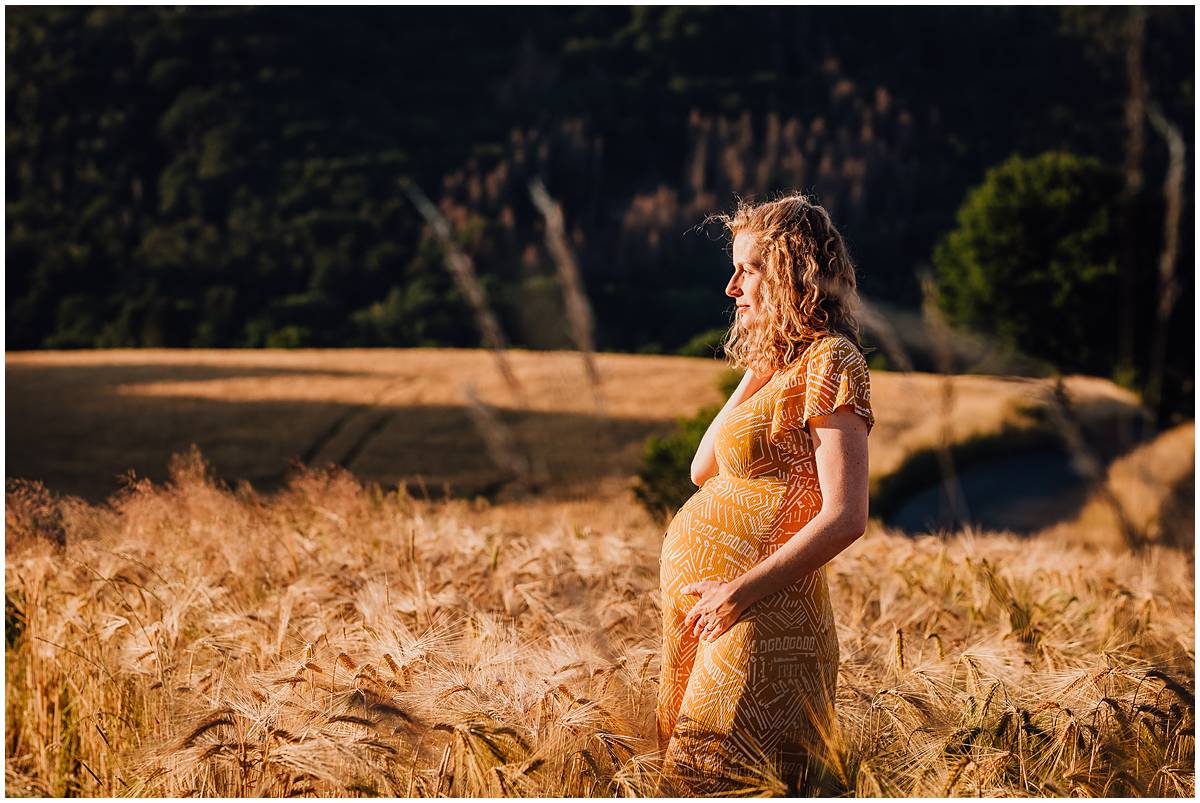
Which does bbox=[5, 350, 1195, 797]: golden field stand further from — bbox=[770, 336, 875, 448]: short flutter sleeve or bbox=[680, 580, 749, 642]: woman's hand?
bbox=[770, 336, 875, 448]: short flutter sleeve

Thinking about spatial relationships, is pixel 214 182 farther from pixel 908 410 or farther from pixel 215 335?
pixel 908 410

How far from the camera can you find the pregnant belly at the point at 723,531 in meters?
2.51

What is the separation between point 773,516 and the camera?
2508 millimetres

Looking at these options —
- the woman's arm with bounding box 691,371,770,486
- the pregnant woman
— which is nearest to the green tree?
the woman's arm with bounding box 691,371,770,486

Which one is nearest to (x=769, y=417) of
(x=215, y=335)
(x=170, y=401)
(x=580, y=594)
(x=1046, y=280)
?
(x=580, y=594)

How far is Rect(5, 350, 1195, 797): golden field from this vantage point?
108 inches

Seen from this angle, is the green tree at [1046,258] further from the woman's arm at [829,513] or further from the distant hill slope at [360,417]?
the woman's arm at [829,513]

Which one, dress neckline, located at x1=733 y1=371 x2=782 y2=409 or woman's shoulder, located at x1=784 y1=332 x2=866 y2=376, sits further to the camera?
dress neckline, located at x1=733 y1=371 x2=782 y2=409

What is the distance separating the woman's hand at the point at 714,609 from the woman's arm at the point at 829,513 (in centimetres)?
2

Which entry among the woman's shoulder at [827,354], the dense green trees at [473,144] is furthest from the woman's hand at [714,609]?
the dense green trees at [473,144]

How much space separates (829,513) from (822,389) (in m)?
0.27

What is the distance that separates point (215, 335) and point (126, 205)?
12.1 metres

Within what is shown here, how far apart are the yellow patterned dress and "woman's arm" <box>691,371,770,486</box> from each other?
0.20 ft

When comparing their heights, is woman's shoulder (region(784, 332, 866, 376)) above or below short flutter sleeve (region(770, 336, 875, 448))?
above
